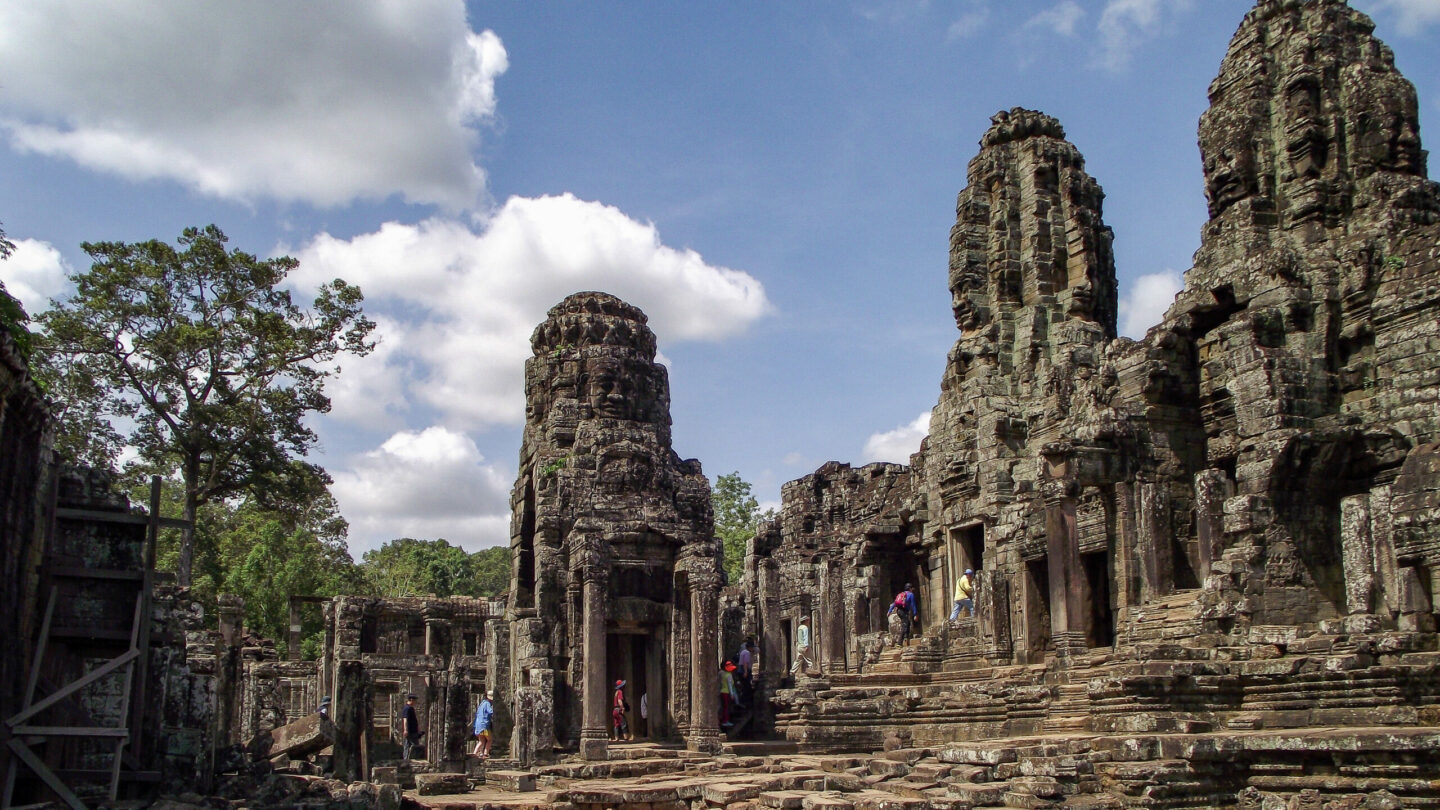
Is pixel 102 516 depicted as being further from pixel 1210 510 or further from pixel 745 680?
pixel 1210 510

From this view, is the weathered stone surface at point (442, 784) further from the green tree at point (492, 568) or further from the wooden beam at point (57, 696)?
the green tree at point (492, 568)

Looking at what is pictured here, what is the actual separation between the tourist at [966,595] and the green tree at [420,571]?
98.7ft

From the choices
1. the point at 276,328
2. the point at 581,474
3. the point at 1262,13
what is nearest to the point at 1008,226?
the point at 1262,13

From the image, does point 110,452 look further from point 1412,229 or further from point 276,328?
point 1412,229

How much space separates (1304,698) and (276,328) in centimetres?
2321

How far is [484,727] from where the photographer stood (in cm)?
2155

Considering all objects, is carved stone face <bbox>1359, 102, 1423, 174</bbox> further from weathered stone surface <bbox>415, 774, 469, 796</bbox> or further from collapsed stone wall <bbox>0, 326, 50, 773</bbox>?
collapsed stone wall <bbox>0, 326, 50, 773</bbox>

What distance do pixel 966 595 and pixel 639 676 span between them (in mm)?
6589

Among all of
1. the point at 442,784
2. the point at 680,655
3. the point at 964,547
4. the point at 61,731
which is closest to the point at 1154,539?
the point at 964,547

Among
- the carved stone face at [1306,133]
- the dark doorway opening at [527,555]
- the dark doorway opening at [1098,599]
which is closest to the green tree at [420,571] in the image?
the dark doorway opening at [527,555]

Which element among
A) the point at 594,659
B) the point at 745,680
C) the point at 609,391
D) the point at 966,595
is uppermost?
the point at 609,391

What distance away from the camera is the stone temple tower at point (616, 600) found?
2008cm

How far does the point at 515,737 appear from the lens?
798 inches

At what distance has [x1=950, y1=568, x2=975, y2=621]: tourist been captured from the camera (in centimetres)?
2473
